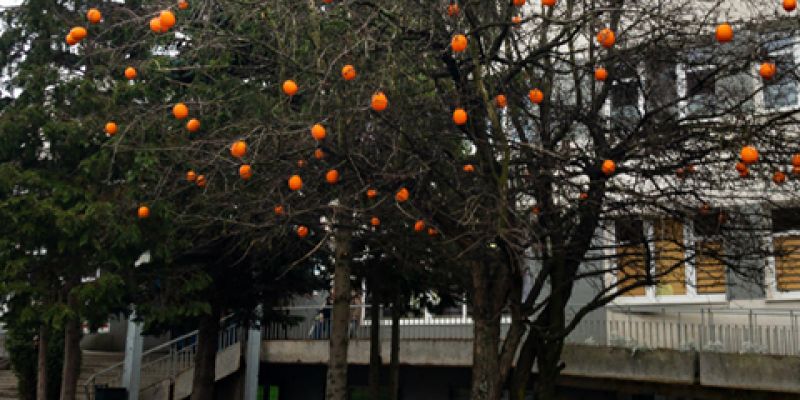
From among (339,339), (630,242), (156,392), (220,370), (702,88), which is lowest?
(156,392)

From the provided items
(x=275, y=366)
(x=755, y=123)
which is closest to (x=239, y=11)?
(x=755, y=123)

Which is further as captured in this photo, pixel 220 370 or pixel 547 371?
pixel 220 370

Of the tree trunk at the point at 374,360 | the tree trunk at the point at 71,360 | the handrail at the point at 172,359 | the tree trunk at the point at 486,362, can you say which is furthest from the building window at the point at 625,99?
the handrail at the point at 172,359

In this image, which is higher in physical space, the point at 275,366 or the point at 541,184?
the point at 541,184

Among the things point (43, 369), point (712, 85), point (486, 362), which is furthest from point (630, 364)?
point (43, 369)

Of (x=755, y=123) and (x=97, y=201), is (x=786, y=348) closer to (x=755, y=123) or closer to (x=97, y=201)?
(x=755, y=123)

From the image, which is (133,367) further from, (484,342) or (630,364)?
(484,342)

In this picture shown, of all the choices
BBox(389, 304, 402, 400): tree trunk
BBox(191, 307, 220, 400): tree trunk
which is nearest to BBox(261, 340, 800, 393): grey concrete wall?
BBox(389, 304, 402, 400): tree trunk


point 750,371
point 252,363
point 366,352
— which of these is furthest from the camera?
point 252,363

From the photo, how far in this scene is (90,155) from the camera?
1368 centimetres

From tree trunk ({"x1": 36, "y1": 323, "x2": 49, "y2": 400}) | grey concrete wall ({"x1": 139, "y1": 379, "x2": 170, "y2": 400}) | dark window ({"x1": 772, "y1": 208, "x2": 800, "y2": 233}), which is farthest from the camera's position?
grey concrete wall ({"x1": 139, "y1": 379, "x2": 170, "y2": 400})

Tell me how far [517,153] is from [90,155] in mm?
7010

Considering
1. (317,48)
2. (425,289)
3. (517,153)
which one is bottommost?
(425,289)

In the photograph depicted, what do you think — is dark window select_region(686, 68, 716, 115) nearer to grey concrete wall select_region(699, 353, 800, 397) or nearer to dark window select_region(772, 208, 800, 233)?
dark window select_region(772, 208, 800, 233)
